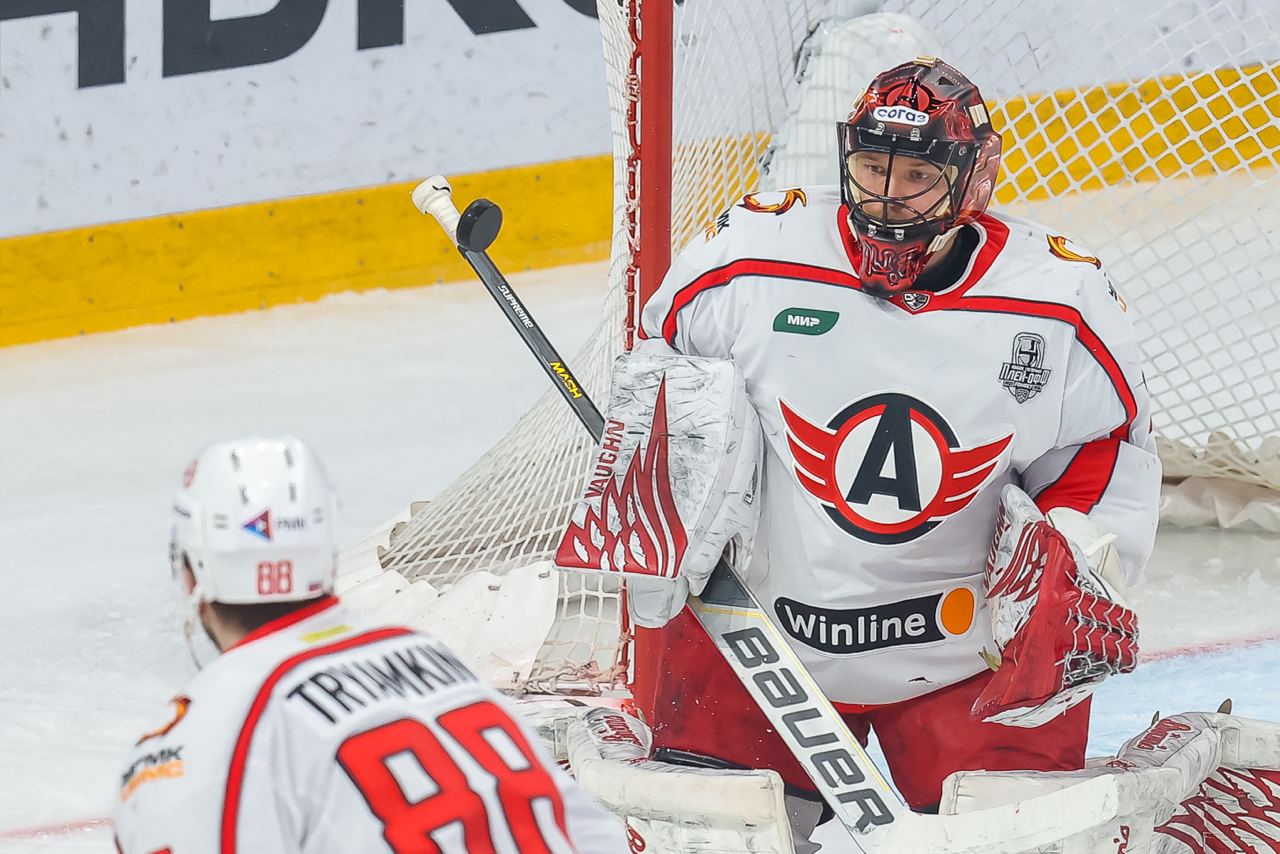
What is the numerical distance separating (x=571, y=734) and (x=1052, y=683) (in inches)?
22.1

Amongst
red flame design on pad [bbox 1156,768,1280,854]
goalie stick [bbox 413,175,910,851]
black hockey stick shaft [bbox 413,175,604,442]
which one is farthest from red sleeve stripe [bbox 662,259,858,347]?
red flame design on pad [bbox 1156,768,1280,854]

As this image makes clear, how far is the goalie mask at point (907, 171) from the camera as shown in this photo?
195 cm

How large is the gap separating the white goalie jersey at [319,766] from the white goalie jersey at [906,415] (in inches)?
31.1

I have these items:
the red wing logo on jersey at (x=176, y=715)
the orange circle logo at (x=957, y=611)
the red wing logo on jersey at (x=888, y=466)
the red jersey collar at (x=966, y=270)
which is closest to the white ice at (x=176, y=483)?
the orange circle logo at (x=957, y=611)

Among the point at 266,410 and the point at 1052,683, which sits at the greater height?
the point at 1052,683

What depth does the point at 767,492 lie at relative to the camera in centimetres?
210

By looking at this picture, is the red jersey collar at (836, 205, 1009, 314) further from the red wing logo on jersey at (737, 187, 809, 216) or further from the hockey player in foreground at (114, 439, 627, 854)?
the hockey player in foreground at (114, 439, 627, 854)

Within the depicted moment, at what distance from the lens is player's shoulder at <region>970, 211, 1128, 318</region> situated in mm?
1991

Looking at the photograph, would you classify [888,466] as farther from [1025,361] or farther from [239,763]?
[239,763]

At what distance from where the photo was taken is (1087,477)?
6.68 feet

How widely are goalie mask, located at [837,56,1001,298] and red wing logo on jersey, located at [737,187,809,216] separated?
90 mm

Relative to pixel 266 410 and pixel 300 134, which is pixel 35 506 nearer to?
pixel 266 410

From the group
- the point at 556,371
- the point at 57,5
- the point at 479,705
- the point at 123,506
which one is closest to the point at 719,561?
the point at 556,371

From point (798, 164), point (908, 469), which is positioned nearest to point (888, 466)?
point (908, 469)
